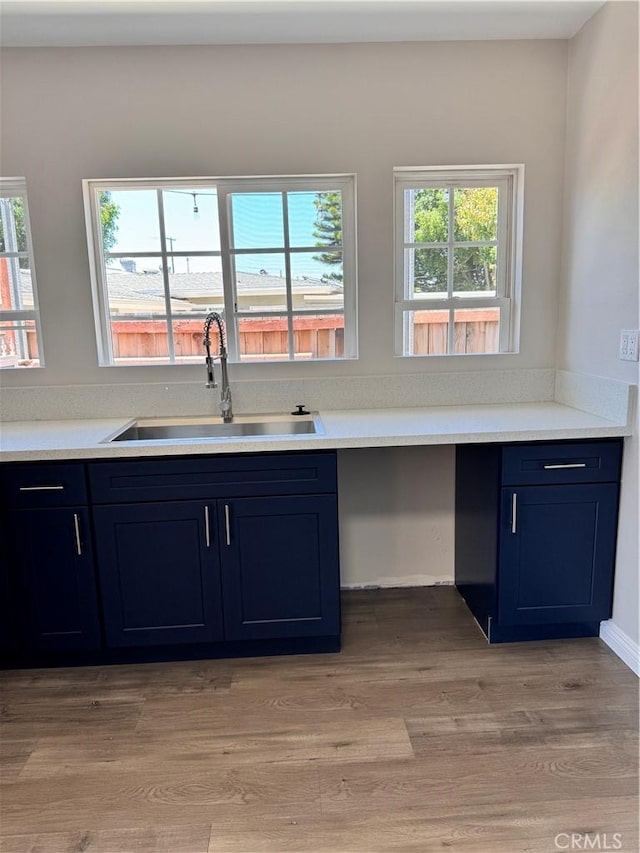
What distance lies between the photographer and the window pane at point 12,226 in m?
2.54

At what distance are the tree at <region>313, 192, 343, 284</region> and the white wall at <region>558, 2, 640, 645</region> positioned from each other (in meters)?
1.04

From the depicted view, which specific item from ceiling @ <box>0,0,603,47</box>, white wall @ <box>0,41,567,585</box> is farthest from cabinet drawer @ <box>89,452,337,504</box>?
ceiling @ <box>0,0,603,47</box>

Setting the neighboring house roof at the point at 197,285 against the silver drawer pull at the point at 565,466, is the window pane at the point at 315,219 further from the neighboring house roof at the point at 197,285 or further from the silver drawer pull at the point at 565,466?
the silver drawer pull at the point at 565,466

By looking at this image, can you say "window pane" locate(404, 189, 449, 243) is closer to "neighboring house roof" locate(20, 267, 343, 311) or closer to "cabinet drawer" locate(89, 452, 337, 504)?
"neighboring house roof" locate(20, 267, 343, 311)

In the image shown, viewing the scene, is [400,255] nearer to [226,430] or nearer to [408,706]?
[226,430]

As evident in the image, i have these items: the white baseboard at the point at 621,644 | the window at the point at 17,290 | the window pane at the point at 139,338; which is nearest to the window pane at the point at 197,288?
the window pane at the point at 139,338

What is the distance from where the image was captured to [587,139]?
2.31 metres

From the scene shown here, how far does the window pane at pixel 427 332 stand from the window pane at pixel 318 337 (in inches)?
13.2

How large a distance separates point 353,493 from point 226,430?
704 mm

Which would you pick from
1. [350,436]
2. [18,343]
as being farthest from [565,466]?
[18,343]

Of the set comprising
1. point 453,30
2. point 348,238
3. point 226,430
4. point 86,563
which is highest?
point 453,30

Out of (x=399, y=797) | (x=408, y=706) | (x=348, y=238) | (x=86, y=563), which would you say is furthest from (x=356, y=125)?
(x=399, y=797)

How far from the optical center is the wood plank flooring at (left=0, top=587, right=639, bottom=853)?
1468mm

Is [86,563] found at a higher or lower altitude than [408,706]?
higher
